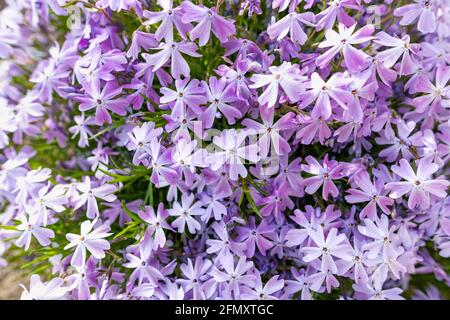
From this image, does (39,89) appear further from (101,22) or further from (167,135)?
(167,135)

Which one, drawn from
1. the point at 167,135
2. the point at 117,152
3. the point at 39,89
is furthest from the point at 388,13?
the point at 39,89

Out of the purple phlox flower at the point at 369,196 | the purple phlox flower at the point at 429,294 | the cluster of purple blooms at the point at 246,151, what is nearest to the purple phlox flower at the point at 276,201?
the cluster of purple blooms at the point at 246,151

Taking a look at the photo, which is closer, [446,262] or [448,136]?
[448,136]

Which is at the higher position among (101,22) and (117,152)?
(101,22)

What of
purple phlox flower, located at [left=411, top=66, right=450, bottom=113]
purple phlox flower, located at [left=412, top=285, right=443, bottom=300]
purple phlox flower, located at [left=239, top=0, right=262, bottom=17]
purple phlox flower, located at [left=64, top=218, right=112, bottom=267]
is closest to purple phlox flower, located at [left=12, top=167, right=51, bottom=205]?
purple phlox flower, located at [left=64, top=218, right=112, bottom=267]

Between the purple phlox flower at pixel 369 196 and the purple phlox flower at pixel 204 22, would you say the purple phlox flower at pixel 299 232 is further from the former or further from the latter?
the purple phlox flower at pixel 204 22

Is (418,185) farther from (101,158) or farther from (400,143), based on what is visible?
(101,158)

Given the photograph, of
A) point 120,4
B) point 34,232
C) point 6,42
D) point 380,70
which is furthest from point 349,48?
point 6,42

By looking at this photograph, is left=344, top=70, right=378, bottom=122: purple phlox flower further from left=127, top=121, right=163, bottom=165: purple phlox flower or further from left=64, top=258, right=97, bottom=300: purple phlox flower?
left=64, top=258, right=97, bottom=300: purple phlox flower
